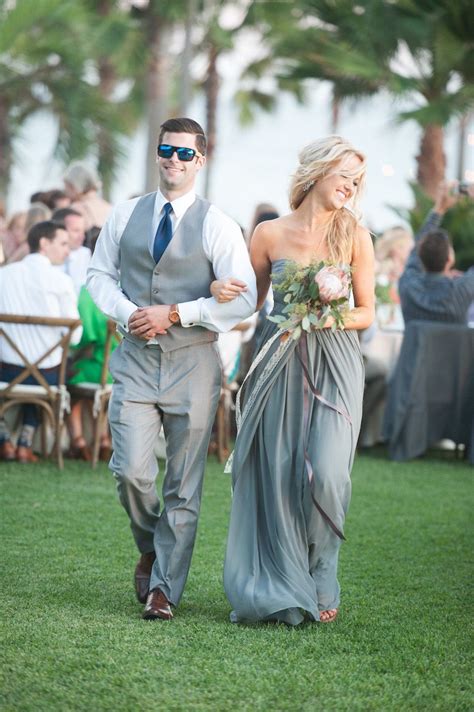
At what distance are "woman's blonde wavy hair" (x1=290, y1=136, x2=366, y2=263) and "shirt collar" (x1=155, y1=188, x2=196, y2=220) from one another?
19.7 inches

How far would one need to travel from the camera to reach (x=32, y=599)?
5312 millimetres

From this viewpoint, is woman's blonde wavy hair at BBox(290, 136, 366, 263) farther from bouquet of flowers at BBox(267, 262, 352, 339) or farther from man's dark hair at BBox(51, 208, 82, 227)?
man's dark hair at BBox(51, 208, 82, 227)

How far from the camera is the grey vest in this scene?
5047 millimetres

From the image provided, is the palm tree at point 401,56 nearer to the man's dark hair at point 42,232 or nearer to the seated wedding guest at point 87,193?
the seated wedding guest at point 87,193

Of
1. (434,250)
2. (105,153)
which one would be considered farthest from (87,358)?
(105,153)

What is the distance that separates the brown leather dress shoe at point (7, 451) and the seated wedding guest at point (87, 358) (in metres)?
0.51

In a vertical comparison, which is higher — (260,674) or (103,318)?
(103,318)

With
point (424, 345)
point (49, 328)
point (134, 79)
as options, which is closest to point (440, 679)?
point (49, 328)

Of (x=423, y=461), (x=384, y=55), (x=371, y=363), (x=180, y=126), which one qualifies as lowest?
(x=423, y=461)

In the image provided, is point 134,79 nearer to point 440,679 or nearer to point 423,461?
point 423,461

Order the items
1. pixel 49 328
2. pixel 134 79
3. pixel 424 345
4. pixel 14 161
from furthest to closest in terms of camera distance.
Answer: pixel 134 79, pixel 14 161, pixel 424 345, pixel 49 328

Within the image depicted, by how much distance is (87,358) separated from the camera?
925 cm

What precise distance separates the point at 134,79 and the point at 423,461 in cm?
1845

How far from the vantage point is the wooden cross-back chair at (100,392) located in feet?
29.1
